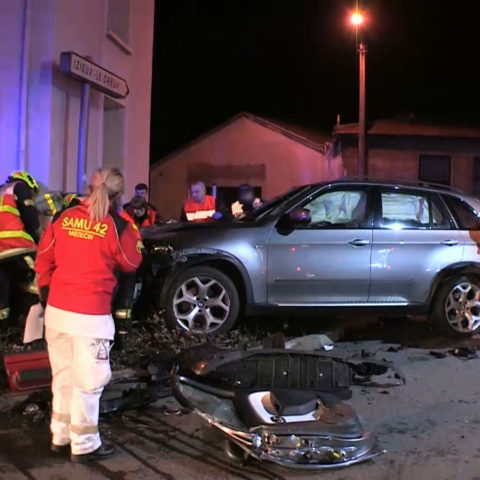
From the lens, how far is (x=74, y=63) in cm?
916

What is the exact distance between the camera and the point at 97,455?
4.05m

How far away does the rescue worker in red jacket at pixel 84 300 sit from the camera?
3.93 m

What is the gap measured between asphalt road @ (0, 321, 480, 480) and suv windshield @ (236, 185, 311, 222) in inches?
85.2

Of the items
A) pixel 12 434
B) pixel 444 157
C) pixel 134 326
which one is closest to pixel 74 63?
pixel 134 326

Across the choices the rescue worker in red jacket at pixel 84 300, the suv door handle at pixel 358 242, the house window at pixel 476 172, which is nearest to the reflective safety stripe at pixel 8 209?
the rescue worker in red jacket at pixel 84 300

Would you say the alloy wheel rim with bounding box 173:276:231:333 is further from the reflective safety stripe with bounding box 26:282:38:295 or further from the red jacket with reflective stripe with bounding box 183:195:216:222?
the red jacket with reflective stripe with bounding box 183:195:216:222

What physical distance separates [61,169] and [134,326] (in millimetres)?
3576

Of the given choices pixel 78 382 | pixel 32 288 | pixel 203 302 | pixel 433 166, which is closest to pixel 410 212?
pixel 203 302

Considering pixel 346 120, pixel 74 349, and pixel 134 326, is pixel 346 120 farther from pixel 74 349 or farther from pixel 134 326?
pixel 74 349

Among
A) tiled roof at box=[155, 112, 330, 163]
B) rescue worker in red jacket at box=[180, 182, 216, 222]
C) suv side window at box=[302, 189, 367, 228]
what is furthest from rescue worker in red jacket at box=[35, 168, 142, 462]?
tiled roof at box=[155, 112, 330, 163]

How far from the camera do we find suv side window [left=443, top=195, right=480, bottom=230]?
7391 millimetres

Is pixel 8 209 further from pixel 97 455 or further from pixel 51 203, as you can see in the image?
pixel 97 455

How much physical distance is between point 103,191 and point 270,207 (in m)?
3.33

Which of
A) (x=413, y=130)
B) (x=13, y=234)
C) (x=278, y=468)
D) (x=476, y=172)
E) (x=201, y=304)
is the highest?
(x=413, y=130)
